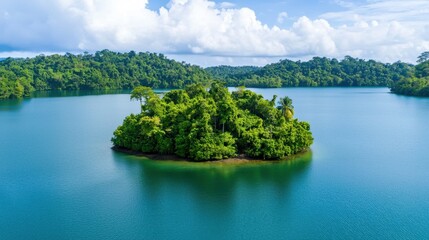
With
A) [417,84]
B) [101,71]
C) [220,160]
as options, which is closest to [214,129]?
[220,160]

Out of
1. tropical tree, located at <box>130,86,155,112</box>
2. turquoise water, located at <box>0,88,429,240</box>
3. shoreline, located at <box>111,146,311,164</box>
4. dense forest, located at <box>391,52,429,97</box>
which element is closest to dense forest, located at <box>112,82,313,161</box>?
tropical tree, located at <box>130,86,155,112</box>

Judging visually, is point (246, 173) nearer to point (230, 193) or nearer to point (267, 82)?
point (230, 193)

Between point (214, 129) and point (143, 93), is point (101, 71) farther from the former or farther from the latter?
point (214, 129)

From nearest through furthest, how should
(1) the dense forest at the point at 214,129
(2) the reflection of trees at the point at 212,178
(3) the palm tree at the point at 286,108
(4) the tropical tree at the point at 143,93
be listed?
(2) the reflection of trees at the point at 212,178 → (1) the dense forest at the point at 214,129 → (4) the tropical tree at the point at 143,93 → (3) the palm tree at the point at 286,108

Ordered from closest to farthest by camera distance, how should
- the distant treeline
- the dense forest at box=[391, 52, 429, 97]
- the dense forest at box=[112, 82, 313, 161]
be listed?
1. the dense forest at box=[112, 82, 313, 161]
2. the dense forest at box=[391, 52, 429, 97]
3. the distant treeline

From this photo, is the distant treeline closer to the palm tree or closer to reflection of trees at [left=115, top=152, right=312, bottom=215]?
the palm tree

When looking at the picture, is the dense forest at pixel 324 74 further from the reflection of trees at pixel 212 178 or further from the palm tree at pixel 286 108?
the reflection of trees at pixel 212 178

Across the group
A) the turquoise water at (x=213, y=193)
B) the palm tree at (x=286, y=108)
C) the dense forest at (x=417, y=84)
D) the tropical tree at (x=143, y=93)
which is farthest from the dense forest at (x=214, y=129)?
the dense forest at (x=417, y=84)
